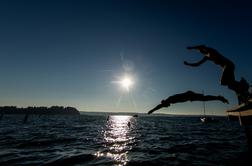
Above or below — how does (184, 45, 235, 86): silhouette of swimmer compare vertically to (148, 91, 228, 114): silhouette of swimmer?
above

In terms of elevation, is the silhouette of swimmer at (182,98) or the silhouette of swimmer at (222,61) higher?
the silhouette of swimmer at (222,61)

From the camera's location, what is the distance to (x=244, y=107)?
16.7ft

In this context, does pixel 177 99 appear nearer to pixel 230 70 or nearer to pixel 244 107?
pixel 230 70

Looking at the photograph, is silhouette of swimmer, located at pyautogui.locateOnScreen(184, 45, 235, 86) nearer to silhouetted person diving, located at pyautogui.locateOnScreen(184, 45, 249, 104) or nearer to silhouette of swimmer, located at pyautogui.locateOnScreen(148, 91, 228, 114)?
silhouetted person diving, located at pyautogui.locateOnScreen(184, 45, 249, 104)

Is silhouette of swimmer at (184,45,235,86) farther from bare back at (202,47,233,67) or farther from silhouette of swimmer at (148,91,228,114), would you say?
silhouette of swimmer at (148,91,228,114)

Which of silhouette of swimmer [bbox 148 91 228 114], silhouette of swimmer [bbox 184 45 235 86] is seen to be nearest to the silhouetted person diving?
silhouette of swimmer [bbox 184 45 235 86]


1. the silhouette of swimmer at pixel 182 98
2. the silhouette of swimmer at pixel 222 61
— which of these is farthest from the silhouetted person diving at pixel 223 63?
the silhouette of swimmer at pixel 182 98

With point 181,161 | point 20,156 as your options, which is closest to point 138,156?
point 181,161

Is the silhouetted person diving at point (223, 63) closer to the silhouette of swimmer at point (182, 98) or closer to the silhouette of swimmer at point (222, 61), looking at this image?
the silhouette of swimmer at point (222, 61)

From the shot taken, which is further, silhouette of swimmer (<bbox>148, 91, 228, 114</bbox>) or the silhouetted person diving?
the silhouetted person diving

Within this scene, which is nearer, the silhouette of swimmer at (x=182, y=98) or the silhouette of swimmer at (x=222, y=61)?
the silhouette of swimmer at (x=182, y=98)

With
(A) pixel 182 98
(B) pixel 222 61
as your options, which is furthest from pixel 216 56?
(A) pixel 182 98

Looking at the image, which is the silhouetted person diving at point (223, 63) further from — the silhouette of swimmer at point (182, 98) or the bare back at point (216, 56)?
the silhouette of swimmer at point (182, 98)

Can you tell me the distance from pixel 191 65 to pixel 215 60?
0.52m
